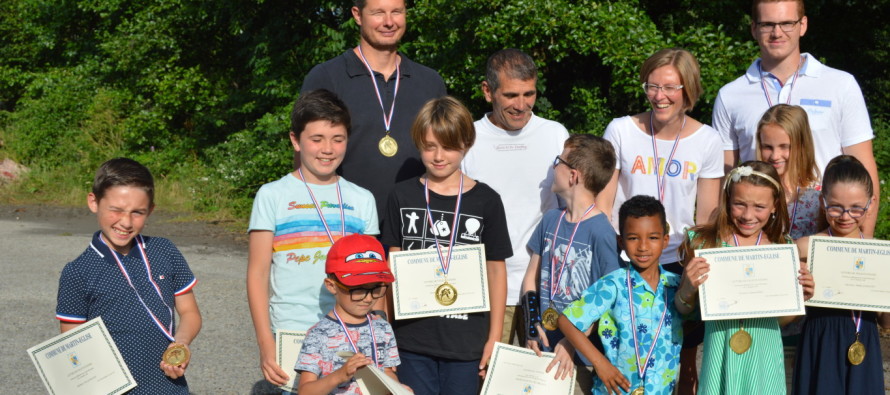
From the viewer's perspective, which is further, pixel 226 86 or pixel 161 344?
pixel 226 86

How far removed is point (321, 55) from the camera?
49.2 ft

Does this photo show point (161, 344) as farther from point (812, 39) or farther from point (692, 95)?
point (812, 39)

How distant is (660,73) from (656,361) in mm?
1466

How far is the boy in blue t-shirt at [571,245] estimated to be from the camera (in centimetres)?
393

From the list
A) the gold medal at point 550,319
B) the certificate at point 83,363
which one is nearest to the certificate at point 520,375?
the gold medal at point 550,319

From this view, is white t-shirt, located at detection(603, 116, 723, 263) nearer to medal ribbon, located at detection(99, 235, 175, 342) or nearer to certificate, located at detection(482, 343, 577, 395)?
certificate, located at detection(482, 343, 577, 395)

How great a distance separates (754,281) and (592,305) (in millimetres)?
686

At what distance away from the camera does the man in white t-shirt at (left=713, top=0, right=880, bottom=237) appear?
439cm

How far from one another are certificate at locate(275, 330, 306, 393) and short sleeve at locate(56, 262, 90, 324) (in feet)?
2.61

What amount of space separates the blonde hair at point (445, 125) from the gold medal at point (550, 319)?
2.78ft

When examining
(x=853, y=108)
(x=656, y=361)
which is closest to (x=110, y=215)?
(x=656, y=361)

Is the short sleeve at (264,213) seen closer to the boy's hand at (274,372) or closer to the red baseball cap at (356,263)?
the red baseball cap at (356,263)

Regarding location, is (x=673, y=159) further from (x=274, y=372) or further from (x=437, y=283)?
(x=274, y=372)

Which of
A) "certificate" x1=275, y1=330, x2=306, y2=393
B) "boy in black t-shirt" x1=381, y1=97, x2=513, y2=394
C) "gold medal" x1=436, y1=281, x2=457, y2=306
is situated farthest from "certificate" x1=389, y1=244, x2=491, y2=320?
"certificate" x1=275, y1=330, x2=306, y2=393
